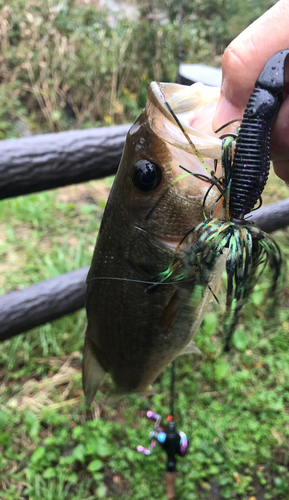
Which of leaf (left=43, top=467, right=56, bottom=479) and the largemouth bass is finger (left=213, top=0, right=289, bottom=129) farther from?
leaf (left=43, top=467, right=56, bottom=479)

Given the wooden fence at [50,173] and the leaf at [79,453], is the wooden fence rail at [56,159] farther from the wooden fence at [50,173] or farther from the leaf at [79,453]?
the leaf at [79,453]

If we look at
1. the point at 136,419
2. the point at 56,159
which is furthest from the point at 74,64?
the point at 136,419

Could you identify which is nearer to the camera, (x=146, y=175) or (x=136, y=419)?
(x=146, y=175)

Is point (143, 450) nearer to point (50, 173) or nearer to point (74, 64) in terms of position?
point (50, 173)

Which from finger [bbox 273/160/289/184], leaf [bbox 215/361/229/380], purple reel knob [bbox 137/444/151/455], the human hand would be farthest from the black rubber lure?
leaf [bbox 215/361/229/380]

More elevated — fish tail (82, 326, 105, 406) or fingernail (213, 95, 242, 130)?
fingernail (213, 95, 242, 130)

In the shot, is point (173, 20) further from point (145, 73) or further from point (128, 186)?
point (128, 186)

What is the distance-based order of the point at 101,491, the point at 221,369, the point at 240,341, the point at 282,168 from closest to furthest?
the point at 282,168, the point at 101,491, the point at 221,369, the point at 240,341

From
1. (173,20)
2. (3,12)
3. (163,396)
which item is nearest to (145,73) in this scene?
(173,20)
